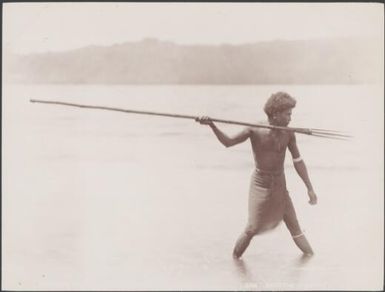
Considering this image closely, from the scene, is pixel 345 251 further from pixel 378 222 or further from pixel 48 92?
pixel 48 92

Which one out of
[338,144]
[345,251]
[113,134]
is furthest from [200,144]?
[345,251]

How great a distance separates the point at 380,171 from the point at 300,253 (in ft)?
3.02

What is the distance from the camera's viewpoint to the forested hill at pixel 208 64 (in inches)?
168

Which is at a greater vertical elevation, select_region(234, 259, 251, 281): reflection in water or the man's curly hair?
the man's curly hair

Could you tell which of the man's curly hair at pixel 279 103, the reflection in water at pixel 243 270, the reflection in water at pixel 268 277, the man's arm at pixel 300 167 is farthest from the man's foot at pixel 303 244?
the man's curly hair at pixel 279 103

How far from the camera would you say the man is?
3877mm

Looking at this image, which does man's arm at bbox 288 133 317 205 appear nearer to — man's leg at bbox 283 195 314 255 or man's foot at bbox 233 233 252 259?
man's leg at bbox 283 195 314 255

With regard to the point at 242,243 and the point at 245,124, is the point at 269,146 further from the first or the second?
the point at 242,243

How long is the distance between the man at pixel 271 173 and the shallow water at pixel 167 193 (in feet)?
0.56

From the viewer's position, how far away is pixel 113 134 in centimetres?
441

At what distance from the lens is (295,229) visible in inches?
160

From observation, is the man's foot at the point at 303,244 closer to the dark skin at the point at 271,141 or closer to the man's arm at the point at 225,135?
the dark skin at the point at 271,141

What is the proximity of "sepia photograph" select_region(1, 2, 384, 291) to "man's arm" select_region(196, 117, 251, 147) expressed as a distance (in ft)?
0.99

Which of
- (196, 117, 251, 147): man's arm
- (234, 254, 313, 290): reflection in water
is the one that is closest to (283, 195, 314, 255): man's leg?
(234, 254, 313, 290): reflection in water
